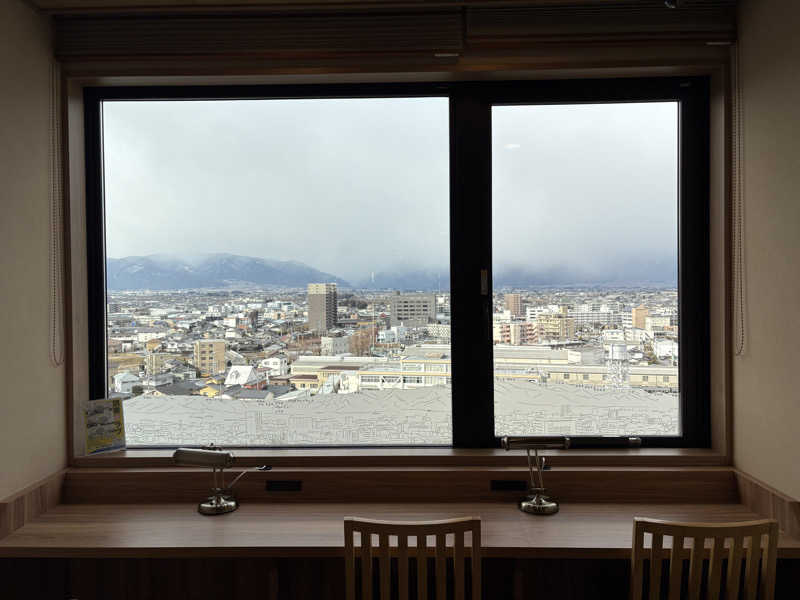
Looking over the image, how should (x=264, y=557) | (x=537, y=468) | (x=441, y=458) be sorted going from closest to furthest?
(x=264, y=557)
(x=537, y=468)
(x=441, y=458)

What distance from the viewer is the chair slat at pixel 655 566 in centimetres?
164

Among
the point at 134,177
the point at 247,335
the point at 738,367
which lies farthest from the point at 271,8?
the point at 738,367

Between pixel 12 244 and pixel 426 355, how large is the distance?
1745mm

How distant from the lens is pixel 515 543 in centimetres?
183

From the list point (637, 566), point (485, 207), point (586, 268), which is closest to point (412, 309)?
point (485, 207)

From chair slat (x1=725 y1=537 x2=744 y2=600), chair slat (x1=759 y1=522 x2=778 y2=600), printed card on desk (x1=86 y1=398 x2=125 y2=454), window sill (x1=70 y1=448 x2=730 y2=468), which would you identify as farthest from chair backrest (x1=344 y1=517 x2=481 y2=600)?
printed card on desk (x1=86 y1=398 x2=125 y2=454)

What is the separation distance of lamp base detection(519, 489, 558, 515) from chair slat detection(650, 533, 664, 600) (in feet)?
1.57

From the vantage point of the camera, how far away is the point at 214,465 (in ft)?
7.02

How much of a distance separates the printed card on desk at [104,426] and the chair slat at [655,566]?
7.22 ft

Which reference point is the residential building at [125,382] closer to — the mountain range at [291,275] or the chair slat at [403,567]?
the mountain range at [291,275]

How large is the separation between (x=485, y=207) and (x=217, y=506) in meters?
1.72

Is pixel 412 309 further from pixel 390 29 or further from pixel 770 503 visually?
pixel 770 503

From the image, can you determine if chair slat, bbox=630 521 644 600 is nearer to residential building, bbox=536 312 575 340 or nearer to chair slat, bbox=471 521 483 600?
chair slat, bbox=471 521 483 600

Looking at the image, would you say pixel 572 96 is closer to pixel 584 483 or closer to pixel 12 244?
pixel 584 483
